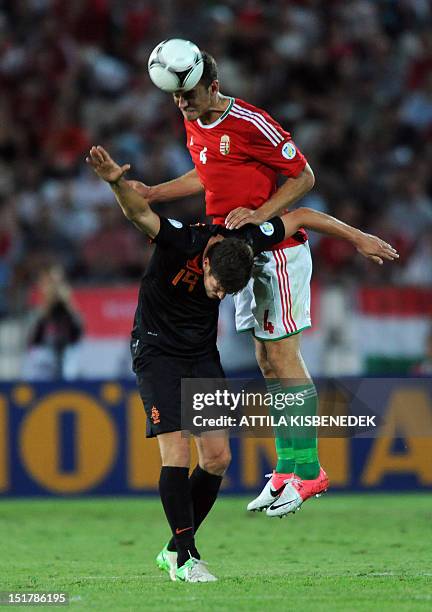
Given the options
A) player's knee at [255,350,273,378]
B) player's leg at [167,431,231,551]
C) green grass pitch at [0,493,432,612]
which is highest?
player's knee at [255,350,273,378]

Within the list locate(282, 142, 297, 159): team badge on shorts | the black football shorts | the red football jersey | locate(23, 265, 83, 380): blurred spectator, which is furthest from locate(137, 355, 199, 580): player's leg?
locate(23, 265, 83, 380): blurred spectator

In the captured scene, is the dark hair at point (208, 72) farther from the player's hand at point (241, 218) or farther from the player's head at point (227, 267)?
the player's head at point (227, 267)

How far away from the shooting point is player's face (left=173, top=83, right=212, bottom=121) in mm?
7543

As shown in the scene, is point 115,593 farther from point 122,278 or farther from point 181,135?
point 181,135

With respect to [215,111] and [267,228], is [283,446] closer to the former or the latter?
[267,228]

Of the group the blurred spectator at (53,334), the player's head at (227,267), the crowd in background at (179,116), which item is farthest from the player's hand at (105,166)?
the crowd in background at (179,116)

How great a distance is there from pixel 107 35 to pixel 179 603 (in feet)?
38.9

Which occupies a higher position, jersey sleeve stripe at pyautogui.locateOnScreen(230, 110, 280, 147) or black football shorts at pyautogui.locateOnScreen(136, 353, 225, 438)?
jersey sleeve stripe at pyautogui.locateOnScreen(230, 110, 280, 147)

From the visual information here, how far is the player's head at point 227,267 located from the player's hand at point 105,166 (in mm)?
681

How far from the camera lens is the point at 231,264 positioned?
7.04m

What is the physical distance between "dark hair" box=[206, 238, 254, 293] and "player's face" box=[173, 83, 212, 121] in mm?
916

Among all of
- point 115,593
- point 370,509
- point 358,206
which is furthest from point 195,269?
point 358,206

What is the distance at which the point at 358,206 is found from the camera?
16.0 meters

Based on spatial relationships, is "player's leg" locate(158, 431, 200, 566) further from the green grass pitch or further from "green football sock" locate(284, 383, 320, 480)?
"green football sock" locate(284, 383, 320, 480)
